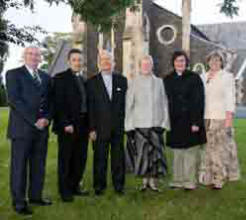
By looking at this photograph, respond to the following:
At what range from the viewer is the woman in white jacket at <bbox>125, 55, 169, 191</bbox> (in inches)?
257

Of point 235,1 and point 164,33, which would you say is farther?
point 164,33

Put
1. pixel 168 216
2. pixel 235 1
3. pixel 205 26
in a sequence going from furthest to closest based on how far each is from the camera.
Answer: pixel 205 26
pixel 235 1
pixel 168 216

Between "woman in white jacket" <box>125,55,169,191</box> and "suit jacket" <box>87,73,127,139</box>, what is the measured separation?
18cm

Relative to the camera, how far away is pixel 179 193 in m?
6.72

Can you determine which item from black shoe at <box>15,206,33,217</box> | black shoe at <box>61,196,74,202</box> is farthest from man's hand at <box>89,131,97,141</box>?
black shoe at <box>15,206,33,217</box>

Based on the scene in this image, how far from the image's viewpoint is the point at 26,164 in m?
5.74

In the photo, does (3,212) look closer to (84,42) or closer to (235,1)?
(235,1)

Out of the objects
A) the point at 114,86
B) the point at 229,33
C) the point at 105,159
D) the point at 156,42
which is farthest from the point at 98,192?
the point at 229,33

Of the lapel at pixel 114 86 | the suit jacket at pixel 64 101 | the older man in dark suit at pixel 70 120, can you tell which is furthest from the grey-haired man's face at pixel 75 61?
the lapel at pixel 114 86

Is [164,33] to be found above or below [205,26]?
below

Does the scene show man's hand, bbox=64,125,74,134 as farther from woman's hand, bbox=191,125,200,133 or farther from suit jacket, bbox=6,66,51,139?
woman's hand, bbox=191,125,200,133

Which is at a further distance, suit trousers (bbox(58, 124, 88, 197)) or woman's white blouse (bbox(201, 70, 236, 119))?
woman's white blouse (bbox(201, 70, 236, 119))

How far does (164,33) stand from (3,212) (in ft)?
109

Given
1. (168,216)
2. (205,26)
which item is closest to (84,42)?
(205,26)
